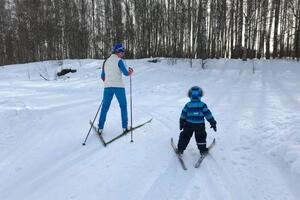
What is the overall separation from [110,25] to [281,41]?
19158 mm

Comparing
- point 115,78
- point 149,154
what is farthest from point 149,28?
point 149,154

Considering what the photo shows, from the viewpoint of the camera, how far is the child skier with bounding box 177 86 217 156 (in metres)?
5.46

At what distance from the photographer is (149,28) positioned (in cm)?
3322

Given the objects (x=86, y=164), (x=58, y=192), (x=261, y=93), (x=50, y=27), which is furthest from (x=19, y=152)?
(x=50, y=27)

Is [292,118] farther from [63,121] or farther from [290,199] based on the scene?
[63,121]

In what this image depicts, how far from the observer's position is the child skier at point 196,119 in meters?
5.46

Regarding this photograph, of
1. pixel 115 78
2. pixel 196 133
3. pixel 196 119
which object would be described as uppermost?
pixel 115 78

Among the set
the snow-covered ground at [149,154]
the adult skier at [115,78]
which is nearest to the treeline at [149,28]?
the snow-covered ground at [149,154]

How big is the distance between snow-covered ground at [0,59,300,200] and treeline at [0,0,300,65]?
15906 millimetres

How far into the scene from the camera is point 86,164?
5.46 meters

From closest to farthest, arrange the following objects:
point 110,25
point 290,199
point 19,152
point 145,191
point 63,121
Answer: point 290,199 → point 145,191 → point 19,152 → point 63,121 → point 110,25

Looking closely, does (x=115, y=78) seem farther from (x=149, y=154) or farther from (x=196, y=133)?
(x=196, y=133)

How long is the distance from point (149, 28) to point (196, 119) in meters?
28.9

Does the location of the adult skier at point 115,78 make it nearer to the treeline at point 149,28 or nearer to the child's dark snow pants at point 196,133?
the child's dark snow pants at point 196,133
